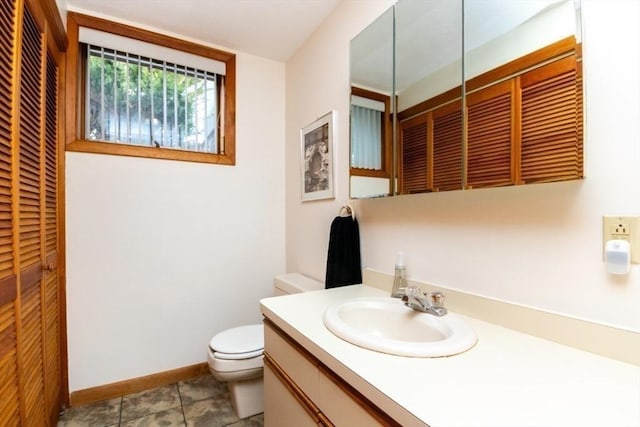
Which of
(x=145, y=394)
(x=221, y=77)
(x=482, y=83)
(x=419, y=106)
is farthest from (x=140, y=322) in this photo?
(x=482, y=83)

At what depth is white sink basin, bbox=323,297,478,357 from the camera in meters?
0.80

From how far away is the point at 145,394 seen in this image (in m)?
1.97

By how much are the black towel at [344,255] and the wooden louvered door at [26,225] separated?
1234 mm

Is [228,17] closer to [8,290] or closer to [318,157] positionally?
[318,157]

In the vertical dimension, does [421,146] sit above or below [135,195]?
above

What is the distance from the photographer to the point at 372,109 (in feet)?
5.05

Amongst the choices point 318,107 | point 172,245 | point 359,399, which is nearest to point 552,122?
point 359,399

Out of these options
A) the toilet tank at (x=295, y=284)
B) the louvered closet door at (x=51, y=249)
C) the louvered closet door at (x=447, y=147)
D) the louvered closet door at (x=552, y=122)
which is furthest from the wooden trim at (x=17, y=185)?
the louvered closet door at (x=552, y=122)

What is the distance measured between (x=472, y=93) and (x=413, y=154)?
319 mm

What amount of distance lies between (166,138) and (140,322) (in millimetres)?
1227

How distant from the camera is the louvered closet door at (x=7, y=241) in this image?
0.94 m

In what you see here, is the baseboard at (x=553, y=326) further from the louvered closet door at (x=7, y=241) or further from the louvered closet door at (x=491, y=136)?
the louvered closet door at (x=7, y=241)

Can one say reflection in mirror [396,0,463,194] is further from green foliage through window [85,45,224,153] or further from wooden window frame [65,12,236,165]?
green foliage through window [85,45,224,153]

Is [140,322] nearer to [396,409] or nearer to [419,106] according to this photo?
[396,409]
